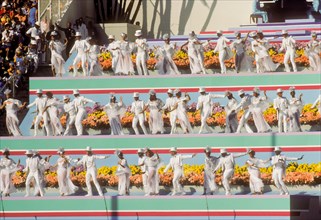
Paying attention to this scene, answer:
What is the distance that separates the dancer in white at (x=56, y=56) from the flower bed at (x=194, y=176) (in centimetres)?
538

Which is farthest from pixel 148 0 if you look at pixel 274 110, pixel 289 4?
pixel 274 110

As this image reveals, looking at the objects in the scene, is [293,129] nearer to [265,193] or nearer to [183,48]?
[265,193]

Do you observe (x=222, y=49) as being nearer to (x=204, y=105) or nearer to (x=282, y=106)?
(x=204, y=105)

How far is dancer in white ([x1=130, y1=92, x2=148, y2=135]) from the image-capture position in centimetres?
5438

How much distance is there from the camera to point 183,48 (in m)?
58.3

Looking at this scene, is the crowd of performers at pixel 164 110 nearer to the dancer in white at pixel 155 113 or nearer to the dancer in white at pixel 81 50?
the dancer in white at pixel 155 113

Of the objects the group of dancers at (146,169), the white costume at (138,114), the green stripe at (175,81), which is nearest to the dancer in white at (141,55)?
the green stripe at (175,81)

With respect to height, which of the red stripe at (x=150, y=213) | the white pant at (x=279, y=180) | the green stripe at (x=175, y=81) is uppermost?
the green stripe at (x=175, y=81)

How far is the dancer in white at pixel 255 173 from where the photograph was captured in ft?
167

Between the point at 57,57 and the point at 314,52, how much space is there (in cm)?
823

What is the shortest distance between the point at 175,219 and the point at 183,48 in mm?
8665

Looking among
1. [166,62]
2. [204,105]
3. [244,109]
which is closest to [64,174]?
[204,105]

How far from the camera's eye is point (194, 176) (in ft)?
172

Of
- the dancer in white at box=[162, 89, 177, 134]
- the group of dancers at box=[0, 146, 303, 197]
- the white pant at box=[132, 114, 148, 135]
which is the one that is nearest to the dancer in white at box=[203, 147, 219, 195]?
the group of dancers at box=[0, 146, 303, 197]
